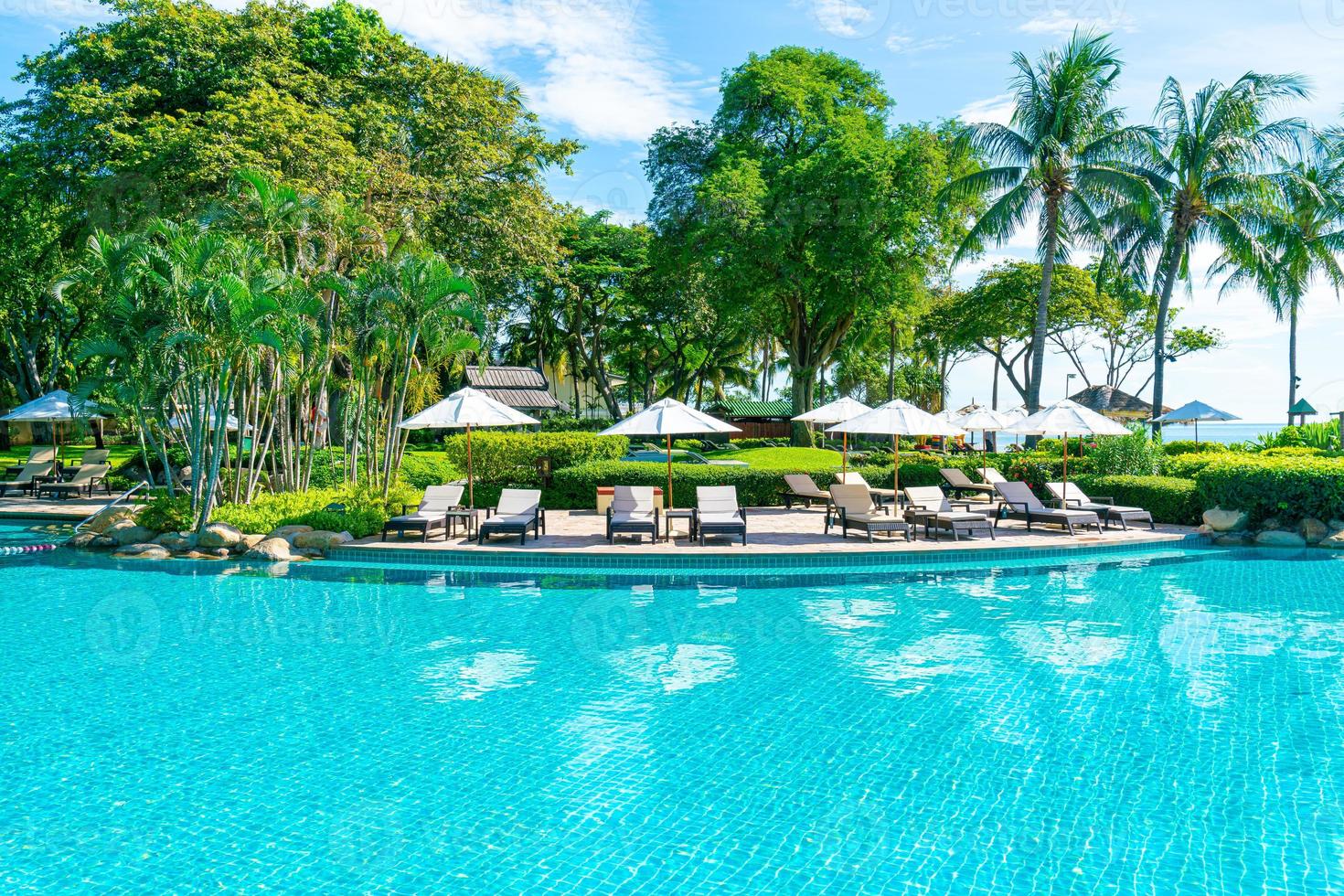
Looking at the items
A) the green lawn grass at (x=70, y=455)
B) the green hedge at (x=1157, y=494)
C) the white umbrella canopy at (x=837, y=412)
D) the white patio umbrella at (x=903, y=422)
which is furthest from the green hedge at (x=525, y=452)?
the green lawn grass at (x=70, y=455)

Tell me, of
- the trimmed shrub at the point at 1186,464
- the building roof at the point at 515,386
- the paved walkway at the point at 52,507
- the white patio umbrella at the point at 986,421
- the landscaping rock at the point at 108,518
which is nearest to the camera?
the landscaping rock at the point at 108,518

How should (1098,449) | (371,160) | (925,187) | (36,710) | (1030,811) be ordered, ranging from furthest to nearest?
1. (925,187)
2. (371,160)
3. (1098,449)
4. (36,710)
5. (1030,811)

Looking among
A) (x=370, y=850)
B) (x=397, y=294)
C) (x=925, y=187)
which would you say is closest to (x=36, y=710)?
(x=370, y=850)

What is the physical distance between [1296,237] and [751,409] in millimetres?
35370

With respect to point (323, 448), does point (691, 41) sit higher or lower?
higher

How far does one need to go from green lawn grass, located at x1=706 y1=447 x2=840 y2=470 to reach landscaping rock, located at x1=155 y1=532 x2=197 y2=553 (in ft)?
54.8

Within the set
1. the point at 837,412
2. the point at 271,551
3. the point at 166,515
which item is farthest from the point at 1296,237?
the point at 166,515

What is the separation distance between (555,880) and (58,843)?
2.82m

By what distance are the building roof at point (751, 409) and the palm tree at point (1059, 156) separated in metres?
30.2

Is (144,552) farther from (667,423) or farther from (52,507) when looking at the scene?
(667,423)

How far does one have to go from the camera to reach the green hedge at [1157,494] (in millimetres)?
16094

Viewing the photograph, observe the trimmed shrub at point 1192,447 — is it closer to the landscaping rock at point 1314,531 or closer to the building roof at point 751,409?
the landscaping rock at point 1314,531

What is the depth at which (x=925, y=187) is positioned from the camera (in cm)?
2866

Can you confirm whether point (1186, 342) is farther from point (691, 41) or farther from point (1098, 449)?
point (691, 41)
